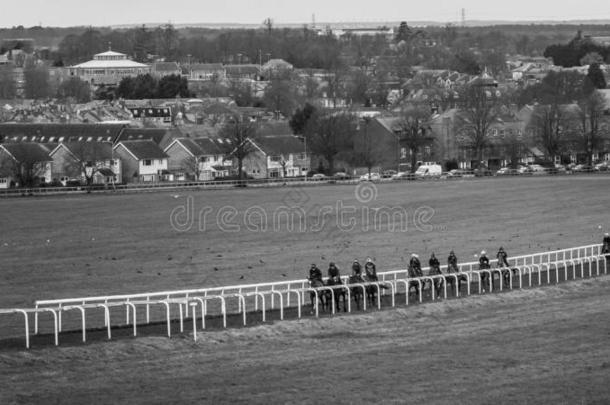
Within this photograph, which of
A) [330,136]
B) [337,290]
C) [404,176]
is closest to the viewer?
[337,290]

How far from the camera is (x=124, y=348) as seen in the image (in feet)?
91.5

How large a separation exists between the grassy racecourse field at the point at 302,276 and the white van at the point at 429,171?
8540 millimetres

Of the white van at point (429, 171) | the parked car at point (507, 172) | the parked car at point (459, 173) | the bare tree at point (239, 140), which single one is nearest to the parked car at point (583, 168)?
the parked car at point (507, 172)

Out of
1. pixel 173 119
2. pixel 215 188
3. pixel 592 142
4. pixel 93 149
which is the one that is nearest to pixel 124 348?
pixel 215 188

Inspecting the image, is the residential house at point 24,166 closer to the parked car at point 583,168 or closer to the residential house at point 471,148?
the residential house at point 471,148

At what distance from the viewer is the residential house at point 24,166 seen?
293 feet

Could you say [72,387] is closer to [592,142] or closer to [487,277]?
[487,277]

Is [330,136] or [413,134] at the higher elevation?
[330,136]

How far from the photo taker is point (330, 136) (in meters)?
103

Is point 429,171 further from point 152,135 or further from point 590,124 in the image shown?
point 152,135

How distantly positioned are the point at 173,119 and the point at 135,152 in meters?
38.0

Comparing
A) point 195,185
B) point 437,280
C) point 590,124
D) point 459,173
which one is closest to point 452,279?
point 437,280

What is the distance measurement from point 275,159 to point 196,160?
196 inches

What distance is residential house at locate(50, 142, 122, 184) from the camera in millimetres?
93562
